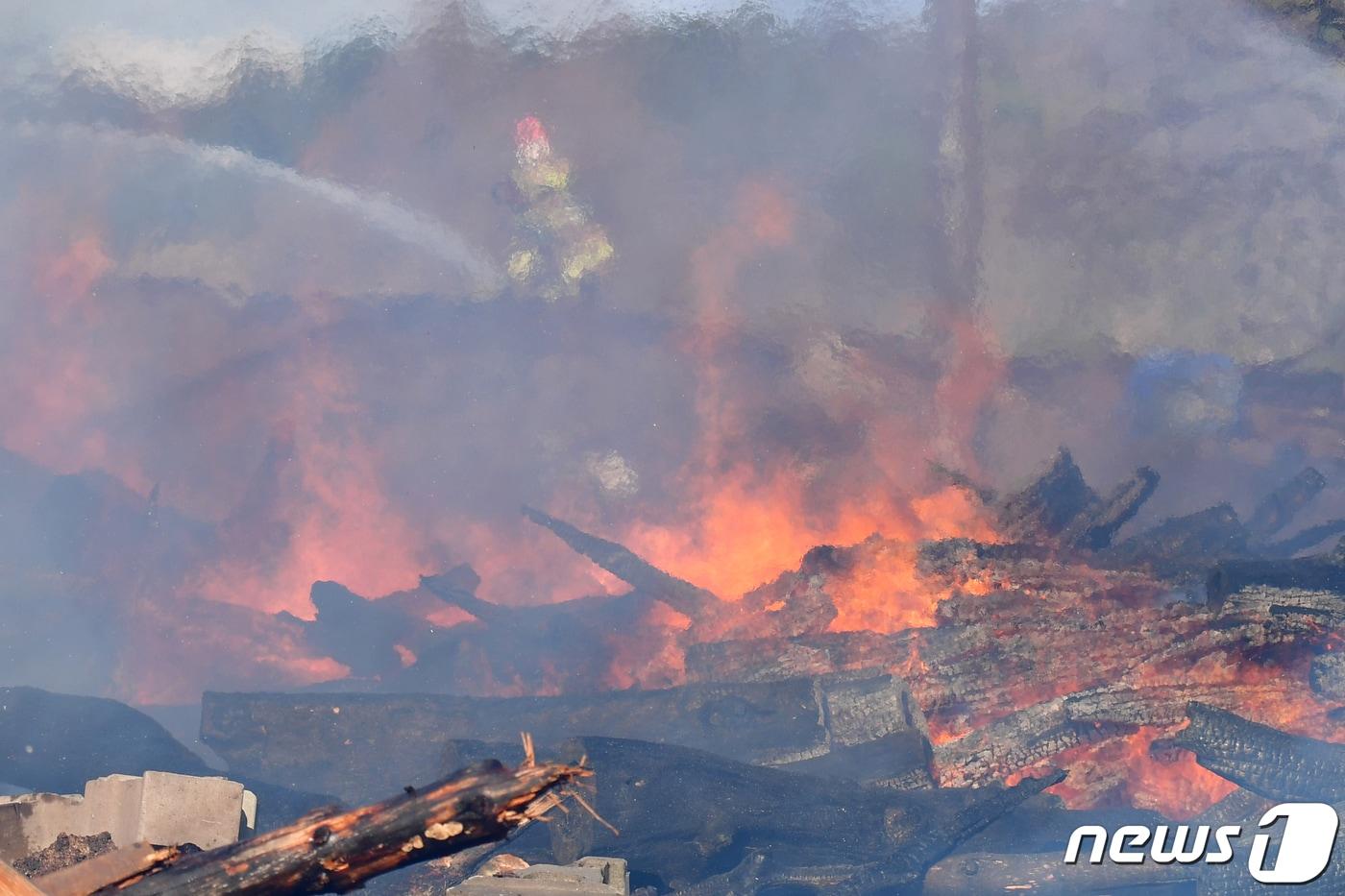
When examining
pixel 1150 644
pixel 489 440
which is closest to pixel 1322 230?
pixel 1150 644

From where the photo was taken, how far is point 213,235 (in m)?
23.0

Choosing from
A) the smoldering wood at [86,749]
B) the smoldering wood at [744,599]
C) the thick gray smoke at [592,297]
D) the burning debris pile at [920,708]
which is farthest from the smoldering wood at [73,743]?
the smoldering wood at [744,599]

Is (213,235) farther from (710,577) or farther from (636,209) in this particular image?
(710,577)

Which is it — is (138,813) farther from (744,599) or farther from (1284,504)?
(1284,504)

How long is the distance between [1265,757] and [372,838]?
1224 centimetres

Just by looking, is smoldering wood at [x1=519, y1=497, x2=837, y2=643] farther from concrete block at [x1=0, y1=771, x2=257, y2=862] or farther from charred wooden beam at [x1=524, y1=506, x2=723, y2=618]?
concrete block at [x1=0, y1=771, x2=257, y2=862]

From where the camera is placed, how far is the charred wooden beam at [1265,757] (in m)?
13.8

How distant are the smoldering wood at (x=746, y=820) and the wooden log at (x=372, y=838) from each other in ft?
23.5

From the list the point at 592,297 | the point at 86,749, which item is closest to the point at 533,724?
the point at 86,749

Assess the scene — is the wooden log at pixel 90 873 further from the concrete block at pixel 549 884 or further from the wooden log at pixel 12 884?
the concrete block at pixel 549 884

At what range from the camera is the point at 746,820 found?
45.8ft

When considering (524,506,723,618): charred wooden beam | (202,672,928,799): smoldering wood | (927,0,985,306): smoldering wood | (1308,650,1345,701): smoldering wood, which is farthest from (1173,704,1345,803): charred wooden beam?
(927,0,985,306): smoldering wood

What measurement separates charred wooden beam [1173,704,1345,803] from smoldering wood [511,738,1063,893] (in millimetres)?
2088

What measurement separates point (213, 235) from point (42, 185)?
3.59 m
